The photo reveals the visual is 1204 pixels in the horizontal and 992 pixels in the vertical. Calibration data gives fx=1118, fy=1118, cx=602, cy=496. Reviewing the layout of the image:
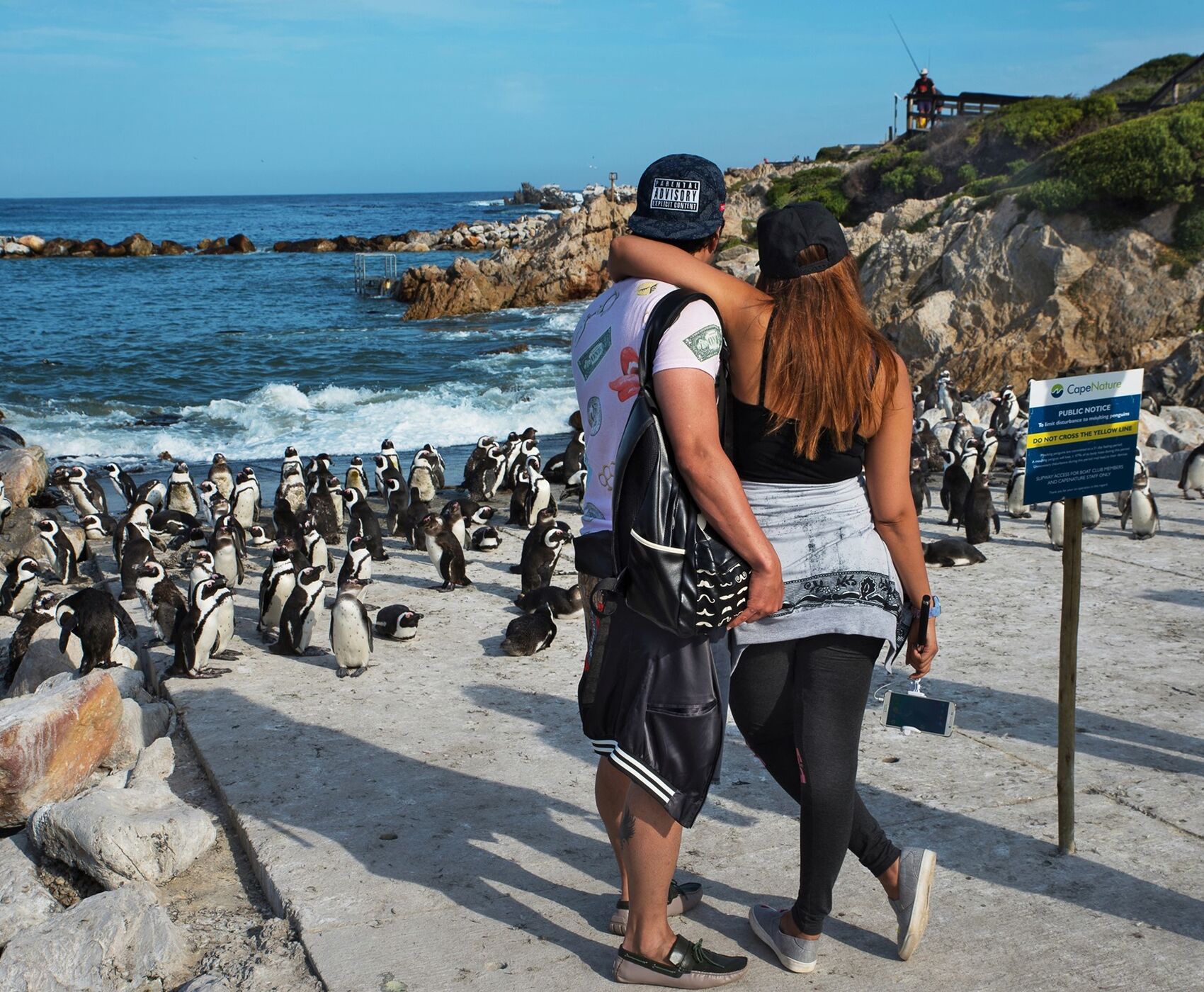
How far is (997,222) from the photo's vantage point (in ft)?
68.7

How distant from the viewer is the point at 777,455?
113 inches

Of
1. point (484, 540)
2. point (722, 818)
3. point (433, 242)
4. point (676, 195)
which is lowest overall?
point (484, 540)

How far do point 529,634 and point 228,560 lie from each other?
140 inches

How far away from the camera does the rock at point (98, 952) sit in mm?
3404

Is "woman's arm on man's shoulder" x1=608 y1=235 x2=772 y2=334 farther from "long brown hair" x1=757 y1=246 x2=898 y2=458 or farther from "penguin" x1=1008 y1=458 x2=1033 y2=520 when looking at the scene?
"penguin" x1=1008 y1=458 x2=1033 y2=520

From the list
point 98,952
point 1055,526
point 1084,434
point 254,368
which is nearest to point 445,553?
point 1055,526

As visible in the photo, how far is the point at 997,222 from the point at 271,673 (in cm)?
1837

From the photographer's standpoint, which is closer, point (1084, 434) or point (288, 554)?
point (1084, 434)

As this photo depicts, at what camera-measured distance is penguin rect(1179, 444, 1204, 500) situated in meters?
10.2

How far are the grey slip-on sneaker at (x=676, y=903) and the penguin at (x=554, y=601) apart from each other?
381 cm

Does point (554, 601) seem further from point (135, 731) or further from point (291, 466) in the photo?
point (291, 466)

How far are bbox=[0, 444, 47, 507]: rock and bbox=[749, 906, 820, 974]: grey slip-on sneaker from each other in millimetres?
13351

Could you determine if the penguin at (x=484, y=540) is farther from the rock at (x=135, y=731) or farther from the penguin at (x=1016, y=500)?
the penguin at (x=1016, y=500)

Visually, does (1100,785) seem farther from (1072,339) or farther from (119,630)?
(1072,339)
